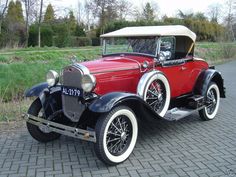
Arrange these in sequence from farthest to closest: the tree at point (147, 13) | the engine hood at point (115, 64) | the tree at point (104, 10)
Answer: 1. the tree at point (147, 13)
2. the tree at point (104, 10)
3. the engine hood at point (115, 64)

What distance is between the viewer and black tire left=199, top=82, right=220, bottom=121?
261 inches

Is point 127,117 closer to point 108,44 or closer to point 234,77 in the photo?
point 108,44

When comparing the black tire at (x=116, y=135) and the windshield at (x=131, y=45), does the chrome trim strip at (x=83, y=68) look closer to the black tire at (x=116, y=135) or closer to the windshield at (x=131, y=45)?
the black tire at (x=116, y=135)

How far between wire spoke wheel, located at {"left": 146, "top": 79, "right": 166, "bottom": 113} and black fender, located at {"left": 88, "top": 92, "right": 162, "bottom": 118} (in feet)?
1.55

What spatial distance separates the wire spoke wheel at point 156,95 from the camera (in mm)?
5363

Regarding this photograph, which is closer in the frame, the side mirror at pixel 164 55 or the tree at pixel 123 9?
the side mirror at pixel 164 55

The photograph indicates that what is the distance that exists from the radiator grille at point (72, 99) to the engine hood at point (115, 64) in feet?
0.77

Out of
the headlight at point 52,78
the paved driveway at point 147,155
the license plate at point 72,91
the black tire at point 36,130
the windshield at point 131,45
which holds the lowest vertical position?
the paved driveway at point 147,155

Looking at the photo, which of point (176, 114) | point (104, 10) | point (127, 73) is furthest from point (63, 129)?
point (104, 10)

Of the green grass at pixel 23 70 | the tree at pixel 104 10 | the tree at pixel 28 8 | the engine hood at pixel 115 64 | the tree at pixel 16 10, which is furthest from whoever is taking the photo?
the tree at pixel 16 10

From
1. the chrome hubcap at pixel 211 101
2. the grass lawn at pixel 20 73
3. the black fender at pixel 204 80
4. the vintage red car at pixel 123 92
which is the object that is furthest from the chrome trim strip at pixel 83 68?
the chrome hubcap at pixel 211 101

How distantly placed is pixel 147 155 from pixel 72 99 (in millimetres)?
1415

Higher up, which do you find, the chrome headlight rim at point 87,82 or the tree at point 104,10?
the tree at point 104,10

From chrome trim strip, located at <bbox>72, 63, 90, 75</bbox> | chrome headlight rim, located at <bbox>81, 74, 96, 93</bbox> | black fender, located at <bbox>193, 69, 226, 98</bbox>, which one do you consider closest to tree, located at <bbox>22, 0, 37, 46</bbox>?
black fender, located at <bbox>193, 69, 226, 98</bbox>
